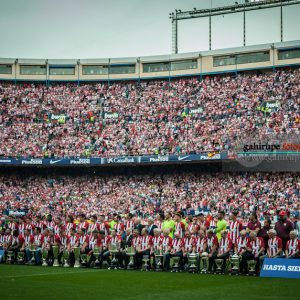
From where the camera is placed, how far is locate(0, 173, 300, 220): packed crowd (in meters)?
40.2

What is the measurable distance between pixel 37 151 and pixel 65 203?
5814 millimetres

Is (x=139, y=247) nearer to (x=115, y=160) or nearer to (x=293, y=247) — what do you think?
(x=293, y=247)

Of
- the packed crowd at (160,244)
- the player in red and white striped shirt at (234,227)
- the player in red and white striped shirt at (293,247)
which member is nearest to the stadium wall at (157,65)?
the packed crowd at (160,244)

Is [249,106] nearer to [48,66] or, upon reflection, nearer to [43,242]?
[48,66]

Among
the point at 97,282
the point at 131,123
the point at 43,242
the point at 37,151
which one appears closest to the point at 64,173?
the point at 37,151

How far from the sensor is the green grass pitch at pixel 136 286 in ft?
44.0

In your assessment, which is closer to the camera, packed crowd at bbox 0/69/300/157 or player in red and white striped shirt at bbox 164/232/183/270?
player in red and white striped shirt at bbox 164/232/183/270

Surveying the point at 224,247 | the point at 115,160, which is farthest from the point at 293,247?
the point at 115,160

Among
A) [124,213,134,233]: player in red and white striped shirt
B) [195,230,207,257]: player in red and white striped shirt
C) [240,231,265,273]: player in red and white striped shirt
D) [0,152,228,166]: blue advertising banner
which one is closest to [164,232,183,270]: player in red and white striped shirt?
[195,230,207,257]: player in red and white striped shirt

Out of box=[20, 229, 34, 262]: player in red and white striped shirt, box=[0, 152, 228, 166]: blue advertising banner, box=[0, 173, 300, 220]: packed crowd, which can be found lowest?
box=[20, 229, 34, 262]: player in red and white striped shirt

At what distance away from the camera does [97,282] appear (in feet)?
53.3

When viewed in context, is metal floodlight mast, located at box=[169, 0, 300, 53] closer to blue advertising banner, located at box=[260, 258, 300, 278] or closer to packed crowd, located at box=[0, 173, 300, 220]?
packed crowd, located at box=[0, 173, 300, 220]

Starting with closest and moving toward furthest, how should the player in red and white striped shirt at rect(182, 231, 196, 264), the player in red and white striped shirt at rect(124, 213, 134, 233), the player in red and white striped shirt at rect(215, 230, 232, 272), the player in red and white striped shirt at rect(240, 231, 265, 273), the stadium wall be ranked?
1. the player in red and white striped shirt at rect(240, 231, 265, 273)
2. the player in red and white striped shirt at rect(215, 230, 232, 272)
3. the player in red and white striped shirt at rect(182, 231, 196, 264)
4. the player in red and white striped shirt at rect(124, 213, 134, 233)
5. the stadium wall

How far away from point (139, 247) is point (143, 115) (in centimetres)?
3012
